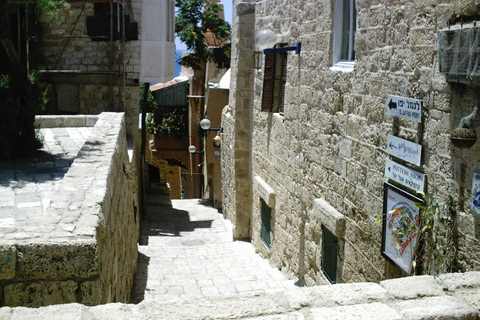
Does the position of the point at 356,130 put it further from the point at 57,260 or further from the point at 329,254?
the point at 57,260

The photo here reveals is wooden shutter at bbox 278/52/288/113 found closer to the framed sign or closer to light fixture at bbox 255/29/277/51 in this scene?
light fixture at bbox 255/29/277/51

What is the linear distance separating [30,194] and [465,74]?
4294 mm

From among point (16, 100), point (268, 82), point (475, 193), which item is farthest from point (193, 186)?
point (475, 193)

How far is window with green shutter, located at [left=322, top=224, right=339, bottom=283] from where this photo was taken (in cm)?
688

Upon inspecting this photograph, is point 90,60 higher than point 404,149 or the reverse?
higher

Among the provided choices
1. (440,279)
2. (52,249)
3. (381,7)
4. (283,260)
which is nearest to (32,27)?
(283,260)

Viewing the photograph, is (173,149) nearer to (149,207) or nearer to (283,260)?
(149,207)

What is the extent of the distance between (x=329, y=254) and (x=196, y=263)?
3984mm

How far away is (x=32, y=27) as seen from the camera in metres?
14.2

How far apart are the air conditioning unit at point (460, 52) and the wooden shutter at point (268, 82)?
540 centimetres

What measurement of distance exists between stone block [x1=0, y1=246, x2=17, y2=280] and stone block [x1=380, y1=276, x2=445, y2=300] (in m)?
2.30

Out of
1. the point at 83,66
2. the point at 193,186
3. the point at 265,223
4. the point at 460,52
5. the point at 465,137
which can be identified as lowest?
the point at 193,186

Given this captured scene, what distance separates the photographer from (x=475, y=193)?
159 inches

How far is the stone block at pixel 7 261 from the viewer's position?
11.8ft
